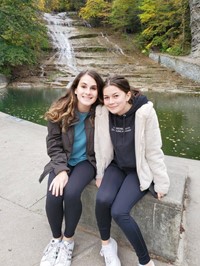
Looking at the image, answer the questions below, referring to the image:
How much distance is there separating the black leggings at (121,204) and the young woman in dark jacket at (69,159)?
169mm

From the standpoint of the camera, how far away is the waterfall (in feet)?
46.3

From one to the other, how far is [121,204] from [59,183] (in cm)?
44

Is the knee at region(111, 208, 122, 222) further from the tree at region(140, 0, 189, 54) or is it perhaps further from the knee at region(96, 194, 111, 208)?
the tree at region(140, 0, 189, 54)

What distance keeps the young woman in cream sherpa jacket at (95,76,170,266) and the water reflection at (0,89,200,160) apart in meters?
3.28

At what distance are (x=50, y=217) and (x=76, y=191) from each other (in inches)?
9.9

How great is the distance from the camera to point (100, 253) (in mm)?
1920

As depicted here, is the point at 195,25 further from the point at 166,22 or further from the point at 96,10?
the point at 96,10

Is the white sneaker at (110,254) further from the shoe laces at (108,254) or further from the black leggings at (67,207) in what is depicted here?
the black leggings at (67,207)

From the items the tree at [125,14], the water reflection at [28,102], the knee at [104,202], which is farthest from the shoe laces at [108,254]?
the tree at [125,14]

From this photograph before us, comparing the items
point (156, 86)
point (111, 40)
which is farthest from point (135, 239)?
point (111, 40)

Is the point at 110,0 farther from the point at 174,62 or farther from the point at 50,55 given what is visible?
the point at 174,62

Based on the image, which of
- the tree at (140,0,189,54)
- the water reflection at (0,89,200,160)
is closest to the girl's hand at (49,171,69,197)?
the water reflection at (0,89,200,160)

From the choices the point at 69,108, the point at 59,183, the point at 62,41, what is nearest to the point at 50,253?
the point at 59,183

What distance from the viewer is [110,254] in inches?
71.9
